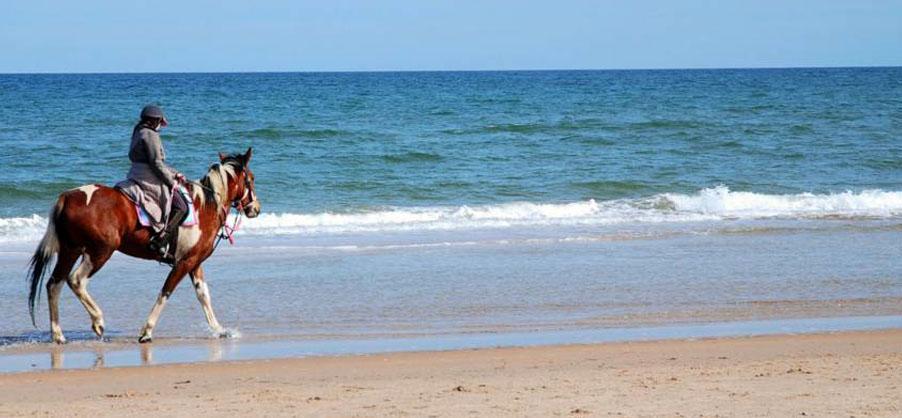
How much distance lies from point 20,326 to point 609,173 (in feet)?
59.9

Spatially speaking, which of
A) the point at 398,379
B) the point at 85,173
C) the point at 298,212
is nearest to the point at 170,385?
the point at 398,379

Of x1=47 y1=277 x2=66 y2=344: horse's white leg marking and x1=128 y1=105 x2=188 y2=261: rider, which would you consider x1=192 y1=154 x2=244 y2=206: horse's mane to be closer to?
x1=128 y1=105 x2=188 y2=261: rider

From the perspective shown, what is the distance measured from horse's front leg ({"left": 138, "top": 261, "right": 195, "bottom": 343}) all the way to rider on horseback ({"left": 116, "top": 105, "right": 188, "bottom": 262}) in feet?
0.63

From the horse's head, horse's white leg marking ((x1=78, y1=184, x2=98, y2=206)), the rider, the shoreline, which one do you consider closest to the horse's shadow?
the shoreline

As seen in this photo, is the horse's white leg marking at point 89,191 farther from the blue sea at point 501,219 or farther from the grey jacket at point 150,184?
the blue sea at point 501,219

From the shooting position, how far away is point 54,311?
9.60 meters

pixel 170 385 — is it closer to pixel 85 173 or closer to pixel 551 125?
pixel 85 173

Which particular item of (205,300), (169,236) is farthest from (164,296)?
(169,236)

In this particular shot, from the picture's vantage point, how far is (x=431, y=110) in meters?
48.7

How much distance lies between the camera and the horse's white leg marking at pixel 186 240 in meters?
10.1

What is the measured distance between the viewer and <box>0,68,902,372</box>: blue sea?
11094 mm

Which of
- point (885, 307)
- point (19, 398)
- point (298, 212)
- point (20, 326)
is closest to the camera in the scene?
point (19, 398)

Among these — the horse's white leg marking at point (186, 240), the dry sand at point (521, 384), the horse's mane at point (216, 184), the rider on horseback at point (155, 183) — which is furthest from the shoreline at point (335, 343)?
the horse's mane at point (216, 184)

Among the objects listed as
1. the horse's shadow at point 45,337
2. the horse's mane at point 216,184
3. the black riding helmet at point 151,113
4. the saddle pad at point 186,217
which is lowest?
the horse's shadow at point 45,337
